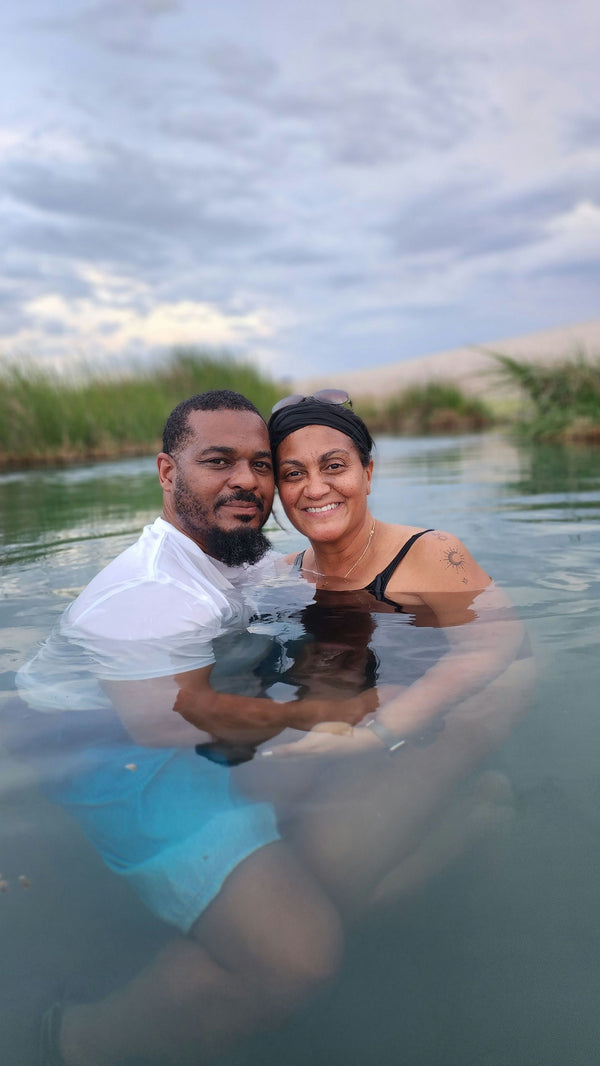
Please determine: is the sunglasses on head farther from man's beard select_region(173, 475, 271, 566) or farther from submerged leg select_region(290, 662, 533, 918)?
submerged leg select_region(290, 662, 533, 918)

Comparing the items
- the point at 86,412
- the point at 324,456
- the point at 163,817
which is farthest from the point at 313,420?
the point at 86,412

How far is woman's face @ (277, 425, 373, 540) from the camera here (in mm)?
3365

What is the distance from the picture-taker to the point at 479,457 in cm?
1291

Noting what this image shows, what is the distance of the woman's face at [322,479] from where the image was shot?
337 centimetres

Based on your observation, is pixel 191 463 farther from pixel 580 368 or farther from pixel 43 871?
pixel 580 368

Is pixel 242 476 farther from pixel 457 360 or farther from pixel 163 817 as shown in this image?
pixel 457 360

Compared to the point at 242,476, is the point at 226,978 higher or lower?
lower

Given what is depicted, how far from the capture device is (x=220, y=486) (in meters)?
3.13

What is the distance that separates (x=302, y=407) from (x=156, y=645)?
138 cm

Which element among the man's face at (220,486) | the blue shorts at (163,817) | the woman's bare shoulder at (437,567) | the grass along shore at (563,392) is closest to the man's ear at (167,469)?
the man's face at (220,486)

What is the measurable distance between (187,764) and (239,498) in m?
1.30

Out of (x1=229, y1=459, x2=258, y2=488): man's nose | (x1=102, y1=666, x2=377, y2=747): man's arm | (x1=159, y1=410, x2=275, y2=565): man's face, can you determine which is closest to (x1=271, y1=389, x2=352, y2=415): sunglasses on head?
(x1=159, y1=410, x2=275, y2=565): man's face

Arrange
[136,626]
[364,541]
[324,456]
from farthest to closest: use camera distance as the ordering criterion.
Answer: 1. [364,541]
2. [324,456]
3. [136,626]

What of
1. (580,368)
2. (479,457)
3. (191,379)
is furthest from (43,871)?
(191,379)
